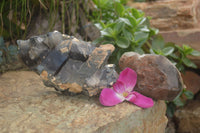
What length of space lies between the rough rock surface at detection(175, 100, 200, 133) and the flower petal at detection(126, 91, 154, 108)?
1.28 m

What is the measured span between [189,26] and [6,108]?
203 centimetres

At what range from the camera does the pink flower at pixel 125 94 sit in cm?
114

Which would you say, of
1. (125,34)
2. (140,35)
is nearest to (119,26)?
(125,34)

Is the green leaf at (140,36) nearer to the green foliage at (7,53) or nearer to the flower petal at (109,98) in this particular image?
the flower petal at (109,98)

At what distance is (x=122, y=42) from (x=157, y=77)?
23.6 inches

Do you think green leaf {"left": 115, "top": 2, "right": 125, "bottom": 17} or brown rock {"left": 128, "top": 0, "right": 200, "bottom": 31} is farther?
brown rock {"left": 128, "top": 0, "right": 200, "bottom": 31}

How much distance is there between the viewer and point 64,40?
4.10ft

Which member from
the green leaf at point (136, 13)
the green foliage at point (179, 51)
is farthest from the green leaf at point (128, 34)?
the green foliage at point (179, 51)

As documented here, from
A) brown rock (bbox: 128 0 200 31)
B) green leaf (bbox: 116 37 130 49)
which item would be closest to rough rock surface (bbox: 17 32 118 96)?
green leaf (bbox: 116 37 130 49)

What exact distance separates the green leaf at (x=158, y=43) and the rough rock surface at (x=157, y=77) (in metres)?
0.84

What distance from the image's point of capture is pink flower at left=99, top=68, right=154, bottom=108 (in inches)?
45.0

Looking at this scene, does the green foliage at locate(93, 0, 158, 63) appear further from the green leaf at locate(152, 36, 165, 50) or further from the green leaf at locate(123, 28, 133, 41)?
the green leaf at locate(152, 36, 165, 50)

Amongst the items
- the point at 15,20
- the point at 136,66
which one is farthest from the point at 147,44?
the point at 15,20

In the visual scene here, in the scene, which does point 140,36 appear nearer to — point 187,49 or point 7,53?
point 187,49
